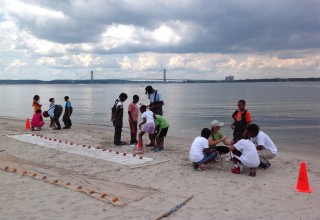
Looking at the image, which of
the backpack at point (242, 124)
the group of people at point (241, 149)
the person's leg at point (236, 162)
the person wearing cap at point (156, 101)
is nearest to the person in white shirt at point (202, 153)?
the group of people at point (241, 149)

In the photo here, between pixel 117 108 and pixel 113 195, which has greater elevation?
pixel 117 108

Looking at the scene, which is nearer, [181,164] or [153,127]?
[181,164]

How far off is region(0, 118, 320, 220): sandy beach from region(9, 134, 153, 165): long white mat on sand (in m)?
0.32

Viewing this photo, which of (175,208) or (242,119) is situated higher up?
(242,119)

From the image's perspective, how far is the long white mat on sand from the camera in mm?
9102

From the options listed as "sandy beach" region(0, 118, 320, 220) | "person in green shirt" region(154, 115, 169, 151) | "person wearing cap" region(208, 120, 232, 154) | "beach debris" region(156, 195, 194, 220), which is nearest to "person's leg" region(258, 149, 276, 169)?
"sandy beach" region(0, 118, 320, 220)

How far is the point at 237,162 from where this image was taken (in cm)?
783

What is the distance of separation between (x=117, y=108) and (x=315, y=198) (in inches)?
257

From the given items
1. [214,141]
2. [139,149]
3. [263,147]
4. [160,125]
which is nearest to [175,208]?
[214,141]

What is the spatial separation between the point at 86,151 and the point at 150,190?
4.34 meters

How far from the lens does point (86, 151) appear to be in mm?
10453

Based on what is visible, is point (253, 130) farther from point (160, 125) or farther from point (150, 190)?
point (160, 125)

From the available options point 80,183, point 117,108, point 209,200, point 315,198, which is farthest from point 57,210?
point 117,108

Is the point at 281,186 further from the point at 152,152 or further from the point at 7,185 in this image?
the point at 7,185
